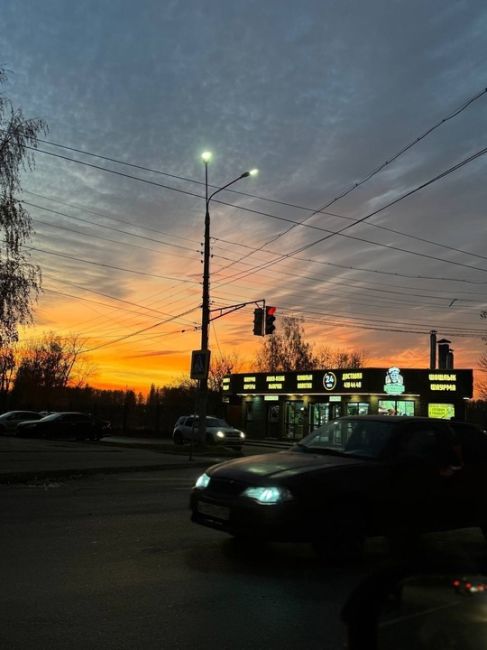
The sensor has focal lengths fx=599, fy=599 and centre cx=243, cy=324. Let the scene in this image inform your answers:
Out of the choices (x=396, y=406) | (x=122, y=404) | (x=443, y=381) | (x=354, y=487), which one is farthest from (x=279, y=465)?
(x=122, y=404)

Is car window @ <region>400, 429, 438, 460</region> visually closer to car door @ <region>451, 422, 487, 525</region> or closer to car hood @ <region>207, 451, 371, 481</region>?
car door @ <region>451, 422, 487, 525</region>

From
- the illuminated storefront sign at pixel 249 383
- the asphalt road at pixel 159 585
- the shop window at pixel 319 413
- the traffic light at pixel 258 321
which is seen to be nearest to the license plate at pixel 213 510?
the asphalt road at pixel 159 585

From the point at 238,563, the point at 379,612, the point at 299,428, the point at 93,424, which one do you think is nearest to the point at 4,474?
the point at 238,563

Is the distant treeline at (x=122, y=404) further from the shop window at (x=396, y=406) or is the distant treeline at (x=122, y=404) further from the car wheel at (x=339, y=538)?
the car wheel at (x=339, y=538)

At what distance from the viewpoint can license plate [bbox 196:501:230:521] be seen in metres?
6.34

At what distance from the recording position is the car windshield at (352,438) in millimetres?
6910

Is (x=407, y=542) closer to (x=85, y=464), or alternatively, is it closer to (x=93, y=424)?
(x=85, y=464)

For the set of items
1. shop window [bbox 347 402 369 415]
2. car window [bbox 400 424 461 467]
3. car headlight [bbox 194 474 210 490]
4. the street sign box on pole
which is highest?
the street sign box on pole

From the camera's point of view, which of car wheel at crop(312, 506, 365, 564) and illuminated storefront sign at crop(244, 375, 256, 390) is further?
illuminated storefront sign at crop(244, 375, 256, 390)

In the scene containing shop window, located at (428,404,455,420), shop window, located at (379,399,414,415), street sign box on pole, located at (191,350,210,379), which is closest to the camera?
street sign box on pole, located at (191,350,210,379)

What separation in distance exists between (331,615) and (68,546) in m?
3.44

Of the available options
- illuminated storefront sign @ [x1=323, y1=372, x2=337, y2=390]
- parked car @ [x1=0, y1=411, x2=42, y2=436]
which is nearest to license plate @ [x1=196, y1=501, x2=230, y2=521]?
parked car @ [x1=0, y1=411, x2=42, y2=436]

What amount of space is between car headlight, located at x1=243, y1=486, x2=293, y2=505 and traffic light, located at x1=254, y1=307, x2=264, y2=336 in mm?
18319

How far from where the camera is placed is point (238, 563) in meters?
6.27
